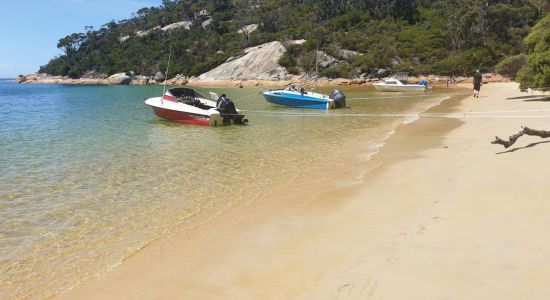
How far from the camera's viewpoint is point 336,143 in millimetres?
15547

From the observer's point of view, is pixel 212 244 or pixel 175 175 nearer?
pixel 212 244

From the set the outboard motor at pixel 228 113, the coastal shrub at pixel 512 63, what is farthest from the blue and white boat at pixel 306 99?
the coastal shrub at pixel 512 63

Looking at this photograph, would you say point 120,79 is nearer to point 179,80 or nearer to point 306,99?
point 179,80

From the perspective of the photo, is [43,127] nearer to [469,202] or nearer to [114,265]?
[114,265]

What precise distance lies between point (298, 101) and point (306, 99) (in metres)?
0.67

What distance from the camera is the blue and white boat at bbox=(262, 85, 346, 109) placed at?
30.5 meters

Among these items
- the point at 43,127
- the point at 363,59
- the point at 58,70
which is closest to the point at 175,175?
the point at 43,127

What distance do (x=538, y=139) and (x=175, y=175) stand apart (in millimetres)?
9162

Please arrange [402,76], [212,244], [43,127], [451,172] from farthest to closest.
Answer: [402,76] < [43,127] < [451,172] < [212,244]

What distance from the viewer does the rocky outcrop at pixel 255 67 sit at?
88312 mm

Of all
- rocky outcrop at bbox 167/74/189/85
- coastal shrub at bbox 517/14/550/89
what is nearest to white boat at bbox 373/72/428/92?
coastal shrub at bbox 517/14/550/89

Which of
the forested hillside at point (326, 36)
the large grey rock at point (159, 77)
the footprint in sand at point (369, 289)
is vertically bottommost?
the footprint in sand at point (369, 289)

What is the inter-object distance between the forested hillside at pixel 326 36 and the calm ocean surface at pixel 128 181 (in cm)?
2356

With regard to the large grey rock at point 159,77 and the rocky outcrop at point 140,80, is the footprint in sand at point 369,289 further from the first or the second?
the rocky outcrop at point 140,80
